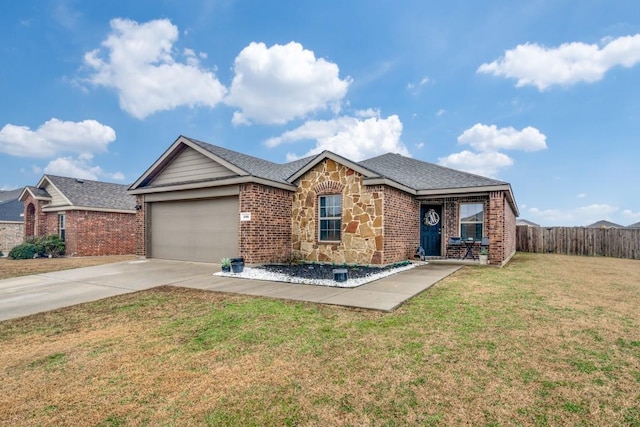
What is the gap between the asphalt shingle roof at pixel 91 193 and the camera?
18636 mm

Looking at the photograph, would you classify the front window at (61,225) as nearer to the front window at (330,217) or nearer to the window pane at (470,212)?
the front window at (330,217)

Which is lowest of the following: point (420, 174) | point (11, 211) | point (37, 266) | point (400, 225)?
point (37, 266)

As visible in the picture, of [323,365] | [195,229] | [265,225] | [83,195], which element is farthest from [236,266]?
[83,195]

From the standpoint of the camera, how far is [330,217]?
469 inches

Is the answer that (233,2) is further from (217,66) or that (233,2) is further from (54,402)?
(54,402)

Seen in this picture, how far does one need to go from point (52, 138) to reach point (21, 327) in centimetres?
2362

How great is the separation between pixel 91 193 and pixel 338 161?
1696 cm

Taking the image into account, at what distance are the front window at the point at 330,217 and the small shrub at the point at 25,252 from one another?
17.1m

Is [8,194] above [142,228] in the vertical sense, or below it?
above

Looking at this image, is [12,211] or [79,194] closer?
[79,194]

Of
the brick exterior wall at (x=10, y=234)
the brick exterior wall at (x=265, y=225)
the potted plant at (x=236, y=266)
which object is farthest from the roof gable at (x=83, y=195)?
the potted plant at (x=236, y=266)

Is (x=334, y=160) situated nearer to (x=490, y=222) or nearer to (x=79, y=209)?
Result: (x=490, y=222)

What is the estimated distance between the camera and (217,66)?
15.6 metres

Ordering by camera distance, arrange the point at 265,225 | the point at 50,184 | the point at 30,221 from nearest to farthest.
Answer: the point at 265,225 → the point at 50,184 → the point at 30,221
